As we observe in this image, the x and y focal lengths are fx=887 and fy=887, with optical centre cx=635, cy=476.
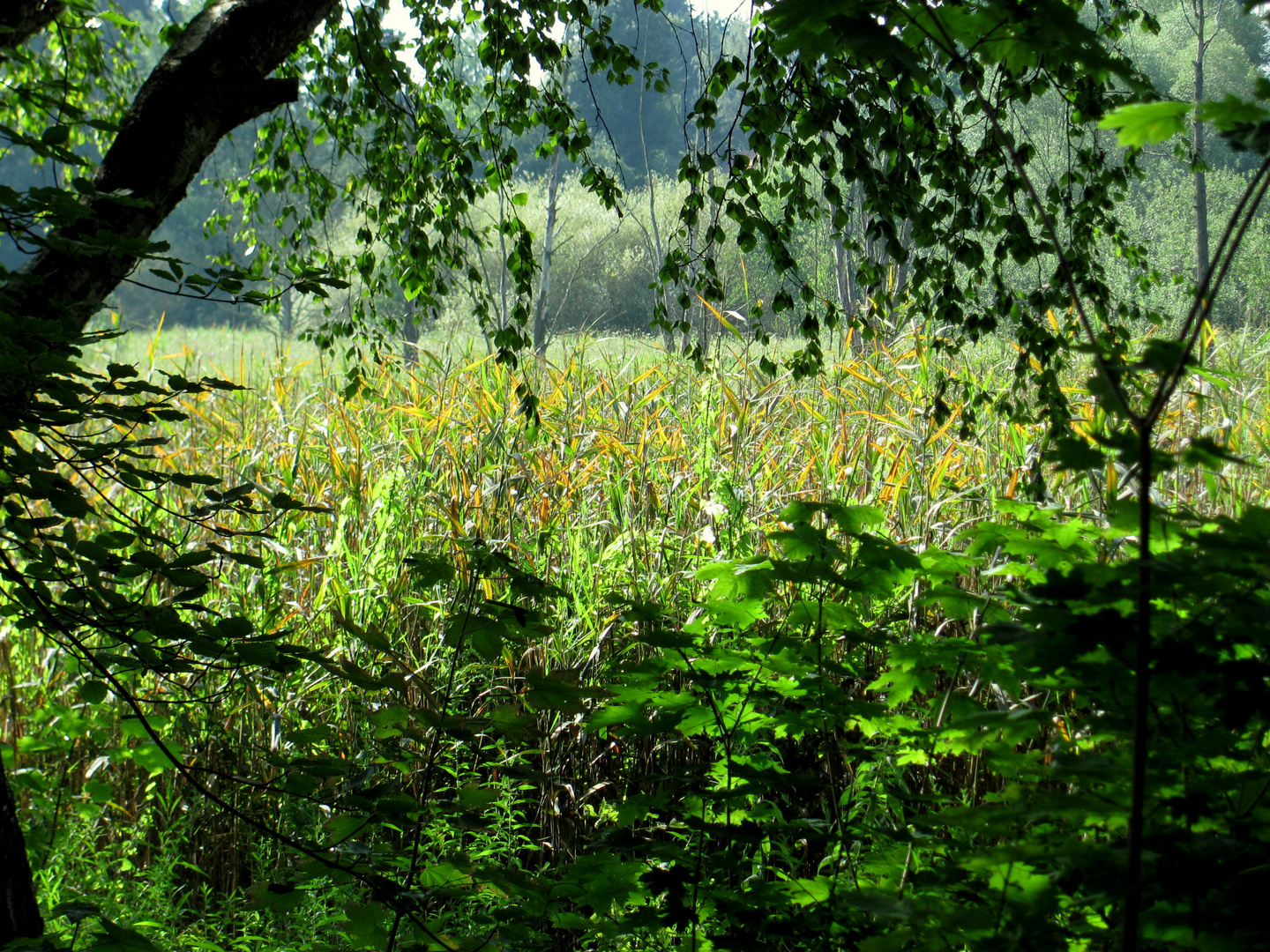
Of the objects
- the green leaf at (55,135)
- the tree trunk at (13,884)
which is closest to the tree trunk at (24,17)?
the green leaf at (55,135)

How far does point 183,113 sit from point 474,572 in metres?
1.12

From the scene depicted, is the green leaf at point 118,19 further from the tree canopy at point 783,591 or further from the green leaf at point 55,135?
the green leaf at point 55,135

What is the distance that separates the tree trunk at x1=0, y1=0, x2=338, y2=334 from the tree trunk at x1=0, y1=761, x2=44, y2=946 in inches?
36.4

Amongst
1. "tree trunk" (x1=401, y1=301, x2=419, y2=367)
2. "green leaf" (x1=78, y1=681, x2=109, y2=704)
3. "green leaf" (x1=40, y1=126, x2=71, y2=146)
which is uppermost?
"tree trunk" (x1=401, y1=301, x2=419, y2=367)

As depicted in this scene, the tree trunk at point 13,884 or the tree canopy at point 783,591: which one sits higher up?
the tree canopy at point 783,591

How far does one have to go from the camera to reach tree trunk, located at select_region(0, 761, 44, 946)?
1.24 m

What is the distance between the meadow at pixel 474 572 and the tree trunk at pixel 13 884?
305 mm

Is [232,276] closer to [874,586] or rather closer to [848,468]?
[874,586]

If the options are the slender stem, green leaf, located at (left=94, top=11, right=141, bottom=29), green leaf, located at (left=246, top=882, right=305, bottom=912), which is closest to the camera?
the slender stem

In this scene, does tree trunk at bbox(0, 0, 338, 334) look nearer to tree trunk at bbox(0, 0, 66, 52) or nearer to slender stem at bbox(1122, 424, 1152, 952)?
tree trunk at bbox(0, 0, 66, 52)

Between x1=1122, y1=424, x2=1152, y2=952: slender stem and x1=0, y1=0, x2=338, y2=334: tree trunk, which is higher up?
x1=0, y1=0, x2=338, y2=334: tree trunk

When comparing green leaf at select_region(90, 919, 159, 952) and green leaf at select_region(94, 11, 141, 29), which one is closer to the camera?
green leaf at select_region(90, 919, 159, 952)

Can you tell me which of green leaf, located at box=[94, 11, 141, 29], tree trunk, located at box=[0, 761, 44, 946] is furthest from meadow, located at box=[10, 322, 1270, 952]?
green leaf, located at box=[94, 11, 141, 29]

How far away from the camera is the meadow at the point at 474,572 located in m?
2.05
